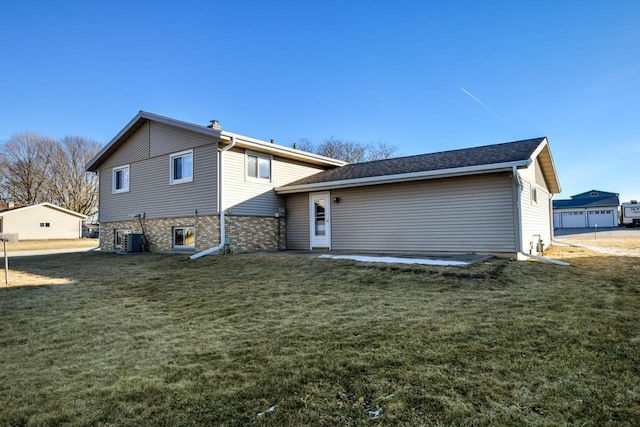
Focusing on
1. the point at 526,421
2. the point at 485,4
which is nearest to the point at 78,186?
the point at 485,4

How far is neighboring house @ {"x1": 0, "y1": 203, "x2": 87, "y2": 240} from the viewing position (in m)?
32.6

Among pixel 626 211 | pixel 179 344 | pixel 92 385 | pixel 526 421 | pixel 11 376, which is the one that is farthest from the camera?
pixel 626 211

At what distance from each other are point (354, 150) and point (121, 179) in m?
27.7

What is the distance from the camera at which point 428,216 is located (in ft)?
36.1

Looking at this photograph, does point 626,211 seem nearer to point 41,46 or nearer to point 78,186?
point 41,46

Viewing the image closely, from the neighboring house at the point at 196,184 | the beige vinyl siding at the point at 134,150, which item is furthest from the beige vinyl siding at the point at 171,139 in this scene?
the beige vinyl siding at the point at 134,150

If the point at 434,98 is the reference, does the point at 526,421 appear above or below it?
below

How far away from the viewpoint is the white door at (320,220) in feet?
42.8

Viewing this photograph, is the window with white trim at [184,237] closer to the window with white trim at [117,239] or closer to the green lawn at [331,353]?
the window with white trim at [117,239]

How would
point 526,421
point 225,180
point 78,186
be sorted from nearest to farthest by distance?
point 526,421, point 225,180, point 78,186

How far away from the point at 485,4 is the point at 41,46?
16.7 meters

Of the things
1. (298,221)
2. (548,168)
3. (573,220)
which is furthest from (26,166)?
(573,220)

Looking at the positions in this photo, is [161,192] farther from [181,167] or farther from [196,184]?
[196,184]

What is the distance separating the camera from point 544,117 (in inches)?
687
